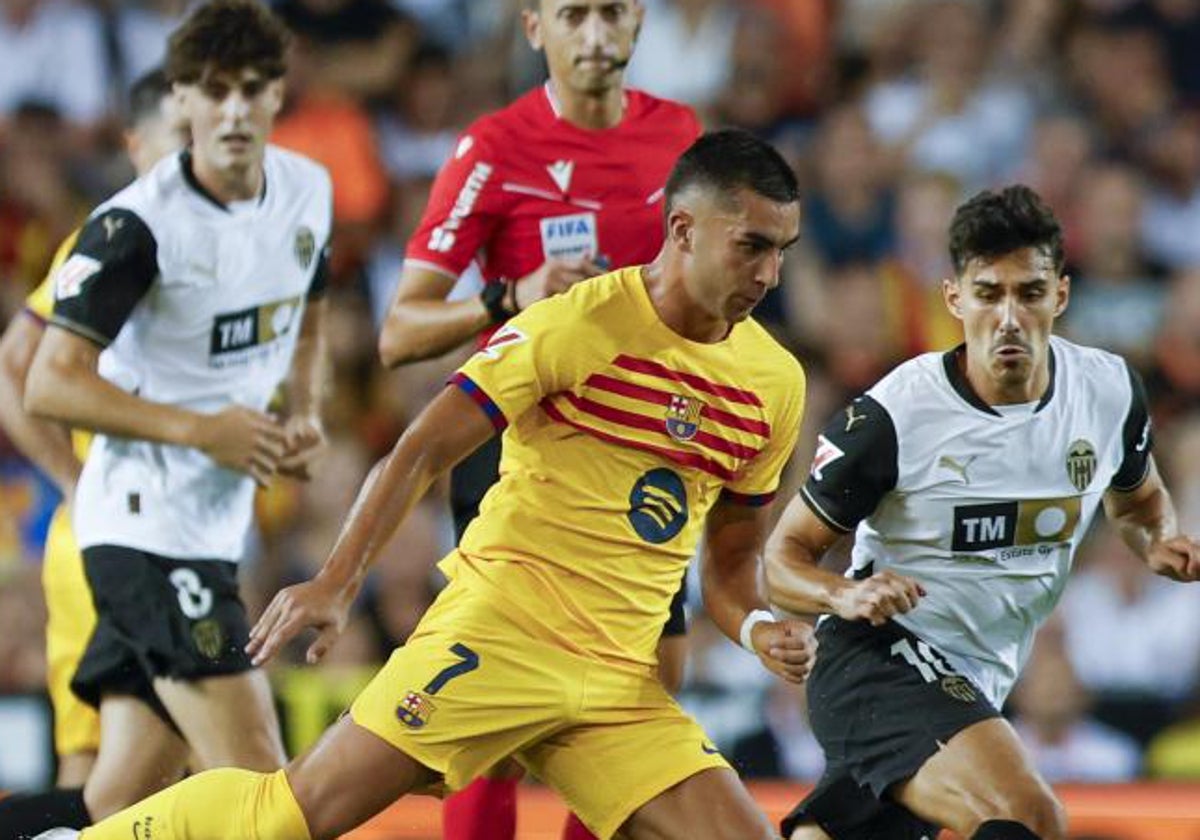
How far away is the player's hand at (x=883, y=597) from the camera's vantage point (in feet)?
16.5

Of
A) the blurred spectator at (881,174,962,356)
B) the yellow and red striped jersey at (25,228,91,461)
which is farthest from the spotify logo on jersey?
the blurred spectator at (881,174,962,356)

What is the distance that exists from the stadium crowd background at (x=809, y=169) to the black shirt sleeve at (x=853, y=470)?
3.19m

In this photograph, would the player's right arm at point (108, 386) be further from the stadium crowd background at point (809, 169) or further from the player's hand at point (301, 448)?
the stadium crowd background at point (809, 169)

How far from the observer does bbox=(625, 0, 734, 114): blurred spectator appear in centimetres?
1027

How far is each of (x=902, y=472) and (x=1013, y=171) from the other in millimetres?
4774

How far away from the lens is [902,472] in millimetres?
5629

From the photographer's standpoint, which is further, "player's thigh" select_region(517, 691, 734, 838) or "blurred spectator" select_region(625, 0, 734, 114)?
"blurred spectator" select_region(625, 0, 734, 114)

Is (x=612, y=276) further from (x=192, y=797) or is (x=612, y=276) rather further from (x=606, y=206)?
(x=192, y=797)

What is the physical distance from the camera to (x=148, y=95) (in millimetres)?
7086

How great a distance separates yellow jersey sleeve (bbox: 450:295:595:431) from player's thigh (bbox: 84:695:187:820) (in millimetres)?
1552

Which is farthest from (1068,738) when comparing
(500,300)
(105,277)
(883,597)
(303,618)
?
(303,618)

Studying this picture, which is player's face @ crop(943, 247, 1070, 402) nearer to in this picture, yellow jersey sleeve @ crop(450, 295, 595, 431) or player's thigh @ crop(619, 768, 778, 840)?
Answer: yellow jersey sleeve @ crop(450, 295, 595, 431)

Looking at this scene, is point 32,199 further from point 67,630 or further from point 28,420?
point 67,630

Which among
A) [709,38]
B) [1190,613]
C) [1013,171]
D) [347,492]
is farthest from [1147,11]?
A: [347,492]
